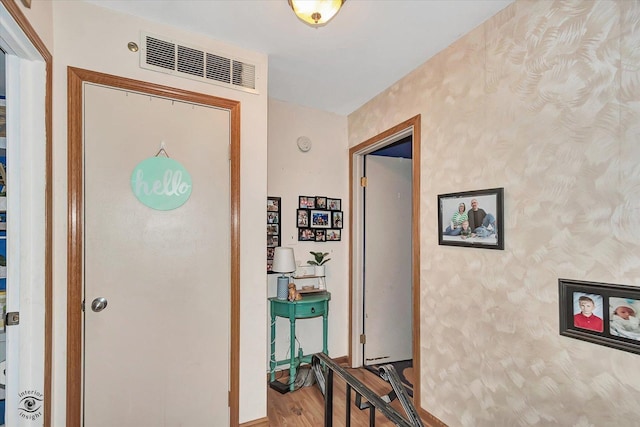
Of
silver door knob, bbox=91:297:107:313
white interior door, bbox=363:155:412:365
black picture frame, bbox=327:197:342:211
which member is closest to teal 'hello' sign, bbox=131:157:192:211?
silver door knob, bbox=91:297:107:313

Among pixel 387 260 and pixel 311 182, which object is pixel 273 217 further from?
pixel 387 260

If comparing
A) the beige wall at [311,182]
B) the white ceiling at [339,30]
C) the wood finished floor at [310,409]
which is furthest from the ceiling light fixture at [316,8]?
the wood finished floor at [310,409]

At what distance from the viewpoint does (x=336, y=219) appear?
3.19 metres

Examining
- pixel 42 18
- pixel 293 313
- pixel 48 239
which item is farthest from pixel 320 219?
pixel 42 18

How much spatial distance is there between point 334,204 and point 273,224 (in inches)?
26.6

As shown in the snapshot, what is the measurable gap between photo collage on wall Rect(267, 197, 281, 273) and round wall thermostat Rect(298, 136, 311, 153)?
0.54 m

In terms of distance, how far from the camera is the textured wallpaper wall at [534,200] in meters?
1.24

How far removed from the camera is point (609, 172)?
4.15 feet

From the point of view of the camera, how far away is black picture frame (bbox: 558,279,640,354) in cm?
119

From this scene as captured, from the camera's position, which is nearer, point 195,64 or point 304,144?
point 195,64

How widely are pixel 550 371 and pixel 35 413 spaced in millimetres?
2321

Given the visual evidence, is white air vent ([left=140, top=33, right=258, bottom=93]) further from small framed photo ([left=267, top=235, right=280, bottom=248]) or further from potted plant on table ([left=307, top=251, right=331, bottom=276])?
potted plant on table ([left=307, top=251, right=331, bottom=276])

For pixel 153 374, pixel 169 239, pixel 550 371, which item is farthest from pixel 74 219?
pixel 550 371

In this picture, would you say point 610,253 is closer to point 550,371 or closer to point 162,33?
point 550,371
